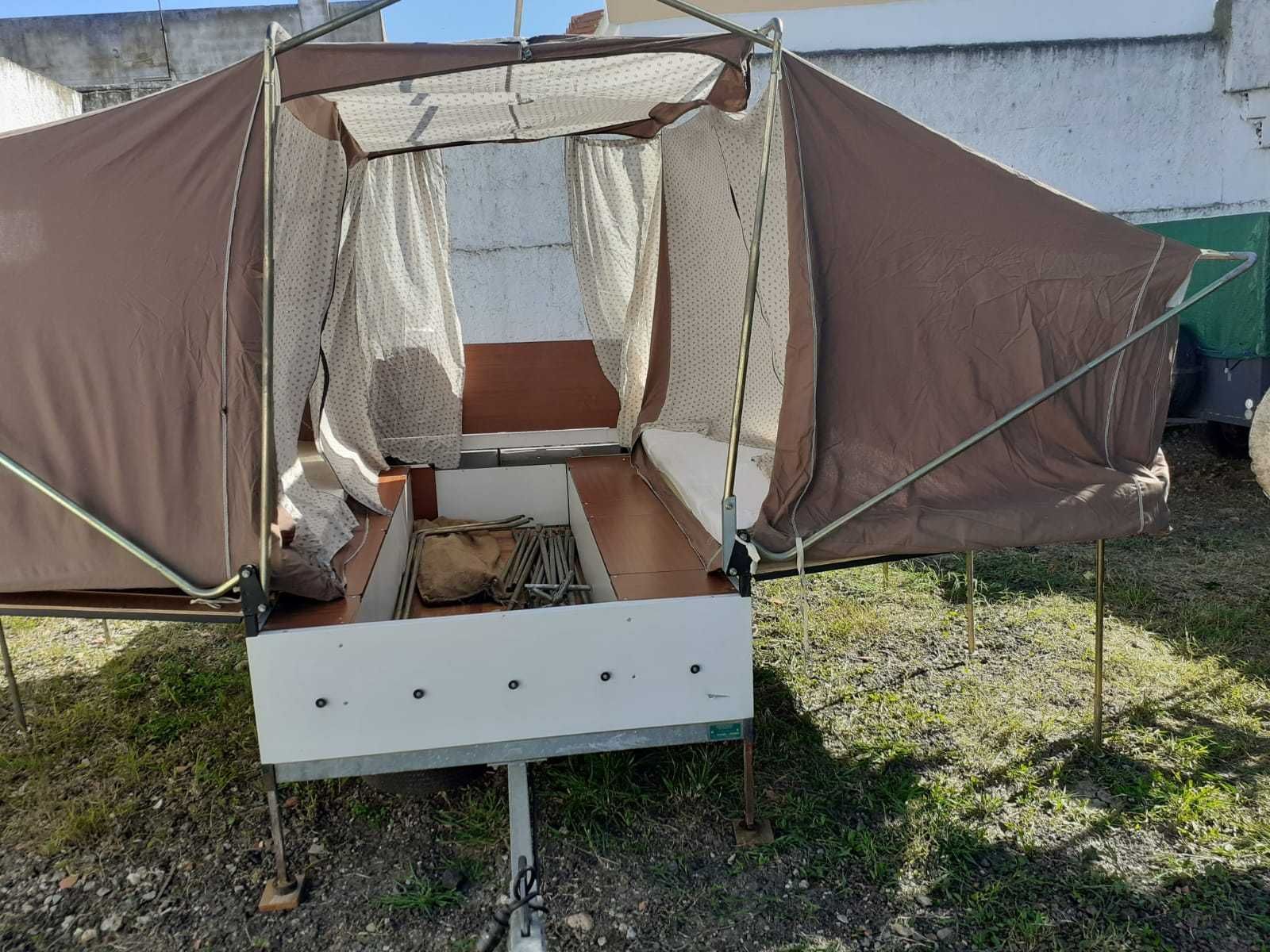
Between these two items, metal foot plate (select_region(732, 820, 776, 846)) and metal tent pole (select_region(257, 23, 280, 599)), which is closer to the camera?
metal tent pole (select_region(257, 23, 280, 599))

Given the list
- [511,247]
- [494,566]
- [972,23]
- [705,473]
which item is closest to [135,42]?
[511,247]

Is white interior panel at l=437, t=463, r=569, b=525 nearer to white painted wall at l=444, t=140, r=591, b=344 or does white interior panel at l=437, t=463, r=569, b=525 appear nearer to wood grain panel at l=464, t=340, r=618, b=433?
wood grain panel at l=464, t=340, r=618, b=433

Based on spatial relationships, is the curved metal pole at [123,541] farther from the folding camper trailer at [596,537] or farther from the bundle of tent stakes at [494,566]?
the bundle of tent stakes at [494,566]

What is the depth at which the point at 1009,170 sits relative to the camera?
8.13 feet

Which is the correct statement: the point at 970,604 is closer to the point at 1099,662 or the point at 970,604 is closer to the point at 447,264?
the point at 1099,662

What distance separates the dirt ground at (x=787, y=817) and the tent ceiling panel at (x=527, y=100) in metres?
1.96

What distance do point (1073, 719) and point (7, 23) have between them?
9028mm

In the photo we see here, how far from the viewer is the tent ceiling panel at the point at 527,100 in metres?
2.65

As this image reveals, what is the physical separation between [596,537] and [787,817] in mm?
1104

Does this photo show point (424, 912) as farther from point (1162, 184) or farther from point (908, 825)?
point (1162, 184)

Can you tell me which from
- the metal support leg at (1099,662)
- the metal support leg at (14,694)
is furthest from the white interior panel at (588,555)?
the metal support leg at (14,694)

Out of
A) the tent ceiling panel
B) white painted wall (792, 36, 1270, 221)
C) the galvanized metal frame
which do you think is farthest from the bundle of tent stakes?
white painted wall (792, 36, 1270, 221)

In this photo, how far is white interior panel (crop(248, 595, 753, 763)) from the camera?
2.18 m

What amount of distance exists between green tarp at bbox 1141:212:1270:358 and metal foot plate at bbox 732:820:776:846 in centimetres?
388
